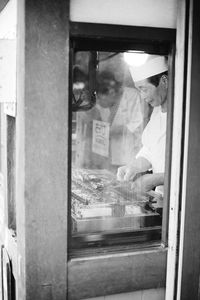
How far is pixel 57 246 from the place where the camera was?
8.07 feet

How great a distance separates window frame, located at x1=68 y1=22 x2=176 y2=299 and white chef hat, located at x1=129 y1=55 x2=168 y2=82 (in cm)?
17

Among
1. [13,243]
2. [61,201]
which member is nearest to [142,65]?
[61,201]

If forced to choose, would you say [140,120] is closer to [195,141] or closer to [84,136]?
[84,136]

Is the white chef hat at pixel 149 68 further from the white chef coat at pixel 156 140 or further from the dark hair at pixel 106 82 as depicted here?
the white chef coat at pixel 156 140

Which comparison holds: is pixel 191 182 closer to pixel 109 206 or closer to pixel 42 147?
pixel 109 206

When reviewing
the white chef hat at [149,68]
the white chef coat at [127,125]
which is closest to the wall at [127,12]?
the white chef hat at [149,68]

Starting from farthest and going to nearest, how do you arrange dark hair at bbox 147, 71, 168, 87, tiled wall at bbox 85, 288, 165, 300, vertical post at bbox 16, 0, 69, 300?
dark hair at bbox 147, 71, 168, 87 < tiled wall at bbox 85, 288, 165, 300 < vertical post at bbox 16, 0, 69, 300

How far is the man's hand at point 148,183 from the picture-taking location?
3.07 metres

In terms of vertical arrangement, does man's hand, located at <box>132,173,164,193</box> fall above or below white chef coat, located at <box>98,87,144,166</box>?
below

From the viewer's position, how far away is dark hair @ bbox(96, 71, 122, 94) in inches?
130

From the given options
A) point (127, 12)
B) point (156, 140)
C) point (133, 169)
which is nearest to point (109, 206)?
point (133, 169)

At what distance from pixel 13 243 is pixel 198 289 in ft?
4.55

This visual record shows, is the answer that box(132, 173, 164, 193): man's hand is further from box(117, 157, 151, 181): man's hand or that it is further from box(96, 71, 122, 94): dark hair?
box(96, 71, 122, 94): dark hair

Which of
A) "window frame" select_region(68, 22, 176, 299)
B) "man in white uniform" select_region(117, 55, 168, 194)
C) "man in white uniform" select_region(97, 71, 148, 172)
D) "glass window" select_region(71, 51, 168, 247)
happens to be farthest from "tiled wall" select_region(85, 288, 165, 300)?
"man in white uniform" select_region(97, 71, 148, 172)
